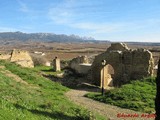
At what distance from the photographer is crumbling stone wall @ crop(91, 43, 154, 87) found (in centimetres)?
3606

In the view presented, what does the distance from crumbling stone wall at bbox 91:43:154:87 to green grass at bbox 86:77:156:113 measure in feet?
→ 12.5

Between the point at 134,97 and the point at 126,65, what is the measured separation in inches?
390

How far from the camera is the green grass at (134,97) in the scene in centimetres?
2638

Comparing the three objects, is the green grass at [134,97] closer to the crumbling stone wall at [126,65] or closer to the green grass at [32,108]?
the crumbling stone wall at [126,65]

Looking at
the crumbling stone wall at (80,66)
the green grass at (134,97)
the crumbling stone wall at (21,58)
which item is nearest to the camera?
the green grass at (134,97)

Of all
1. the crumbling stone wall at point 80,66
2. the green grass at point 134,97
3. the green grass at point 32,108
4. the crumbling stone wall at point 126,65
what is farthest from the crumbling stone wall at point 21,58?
the green grass at point 134,97

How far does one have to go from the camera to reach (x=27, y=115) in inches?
571

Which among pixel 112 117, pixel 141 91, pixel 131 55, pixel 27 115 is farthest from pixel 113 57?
pixel 27 115

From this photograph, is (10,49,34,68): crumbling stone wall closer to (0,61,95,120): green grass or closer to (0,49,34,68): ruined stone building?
(0,49,34,68): ruined stone building

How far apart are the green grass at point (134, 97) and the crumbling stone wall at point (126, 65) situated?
3812 mm

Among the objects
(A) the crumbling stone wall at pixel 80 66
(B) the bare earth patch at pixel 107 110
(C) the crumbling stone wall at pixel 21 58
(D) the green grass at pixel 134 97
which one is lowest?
(B) the bare earth patch at pixel 107 110

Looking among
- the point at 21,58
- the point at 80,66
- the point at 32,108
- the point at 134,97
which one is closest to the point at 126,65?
the point at 80,66

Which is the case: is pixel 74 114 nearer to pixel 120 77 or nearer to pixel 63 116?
pixel 63 116

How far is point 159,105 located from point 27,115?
665cm
